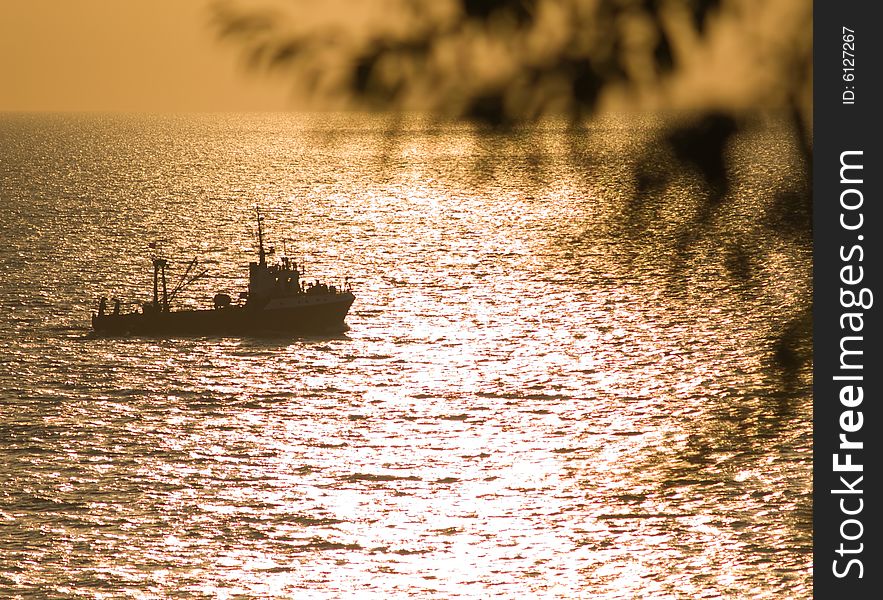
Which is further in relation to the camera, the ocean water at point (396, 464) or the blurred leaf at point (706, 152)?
the ocean water at point (396, 464)

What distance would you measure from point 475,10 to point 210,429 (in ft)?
278

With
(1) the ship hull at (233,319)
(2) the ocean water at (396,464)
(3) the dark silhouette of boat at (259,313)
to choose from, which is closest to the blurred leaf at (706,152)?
(2) the ocean water at (396,464)

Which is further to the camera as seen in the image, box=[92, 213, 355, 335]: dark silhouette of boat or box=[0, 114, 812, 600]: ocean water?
box=[92, 213, 355, 335]: dark silhouette of boat

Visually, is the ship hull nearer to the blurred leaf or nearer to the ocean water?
the ocean water

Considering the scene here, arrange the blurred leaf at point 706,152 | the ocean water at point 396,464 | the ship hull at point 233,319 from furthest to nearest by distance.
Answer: the ship hull at point 233,319 → the ocean water at point 396,464 → the blurred leaf at point 706,152

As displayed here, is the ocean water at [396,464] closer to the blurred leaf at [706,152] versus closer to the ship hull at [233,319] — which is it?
the ship hull at [233,319]

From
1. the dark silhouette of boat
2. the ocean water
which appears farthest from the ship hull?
the ocean water

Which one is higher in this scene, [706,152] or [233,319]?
[706,152]

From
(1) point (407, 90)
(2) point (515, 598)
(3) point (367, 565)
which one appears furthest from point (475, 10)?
(3) point (367, 565)

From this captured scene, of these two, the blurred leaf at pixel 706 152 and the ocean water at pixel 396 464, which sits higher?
the blurred leaf at pixel 706 152

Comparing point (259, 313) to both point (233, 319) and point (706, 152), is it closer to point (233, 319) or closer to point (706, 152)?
point (233, 319)

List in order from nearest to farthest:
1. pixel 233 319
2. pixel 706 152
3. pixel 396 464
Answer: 1. pixel 706 152
2. pixel 396 464
3. pixel 233 319

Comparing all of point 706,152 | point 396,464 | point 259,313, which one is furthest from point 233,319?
point 706,152

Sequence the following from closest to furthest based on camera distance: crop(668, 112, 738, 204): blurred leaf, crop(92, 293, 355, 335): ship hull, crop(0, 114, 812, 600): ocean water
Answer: crop(668, 112, 738, 204): blurred leaf < crop(0, 114, 812, 600): ocean water < crop(92, 293, 355, 335): ship hull
